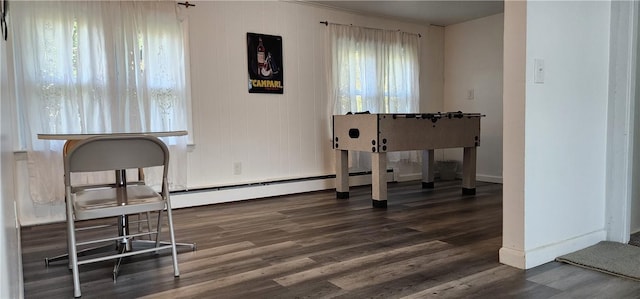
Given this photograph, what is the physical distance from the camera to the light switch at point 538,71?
216cm

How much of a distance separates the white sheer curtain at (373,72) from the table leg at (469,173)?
3.08 feet

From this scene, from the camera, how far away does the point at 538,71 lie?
217 cm

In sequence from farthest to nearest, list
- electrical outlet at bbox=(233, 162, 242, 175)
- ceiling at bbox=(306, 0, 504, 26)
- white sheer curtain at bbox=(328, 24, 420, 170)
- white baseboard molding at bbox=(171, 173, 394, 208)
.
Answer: white sheer curtain at bbox=(328, 24, 420, 170) < ceiling at bbox=(306, 0, 504, 26) < electrical outlet at bbox=(233, 162, 242, 175) < white baseboard molding at bbox=(171, 173, 394, 208)

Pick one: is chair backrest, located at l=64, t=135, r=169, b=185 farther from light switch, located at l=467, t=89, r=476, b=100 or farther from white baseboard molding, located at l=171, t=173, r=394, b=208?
light switch, located at l=467, t=89, r=476, b=100

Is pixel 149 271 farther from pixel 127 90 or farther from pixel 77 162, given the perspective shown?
pixel 127 90

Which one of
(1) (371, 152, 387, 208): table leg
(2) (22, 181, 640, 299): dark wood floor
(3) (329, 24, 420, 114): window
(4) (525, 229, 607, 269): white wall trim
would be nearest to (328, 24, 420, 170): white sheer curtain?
(3) (329, 24, 420, 114): window

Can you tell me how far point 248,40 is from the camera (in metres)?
4.39

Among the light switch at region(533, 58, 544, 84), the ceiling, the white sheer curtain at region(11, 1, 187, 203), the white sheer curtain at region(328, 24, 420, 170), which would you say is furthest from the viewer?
the white sheer curtain at region(328, 24, 420, 170)

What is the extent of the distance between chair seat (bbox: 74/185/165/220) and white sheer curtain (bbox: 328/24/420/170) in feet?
9.83

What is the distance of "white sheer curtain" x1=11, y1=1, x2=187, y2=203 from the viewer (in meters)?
3.32

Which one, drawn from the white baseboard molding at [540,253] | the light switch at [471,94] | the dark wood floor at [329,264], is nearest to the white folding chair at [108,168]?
the dark wood floor at [329,264]

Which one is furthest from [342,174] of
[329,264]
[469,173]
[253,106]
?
[329,264]

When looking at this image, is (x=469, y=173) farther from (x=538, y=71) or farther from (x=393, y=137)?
(x=538, y=71)

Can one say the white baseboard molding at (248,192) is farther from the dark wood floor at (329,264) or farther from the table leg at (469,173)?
the table leg at (469,173)
